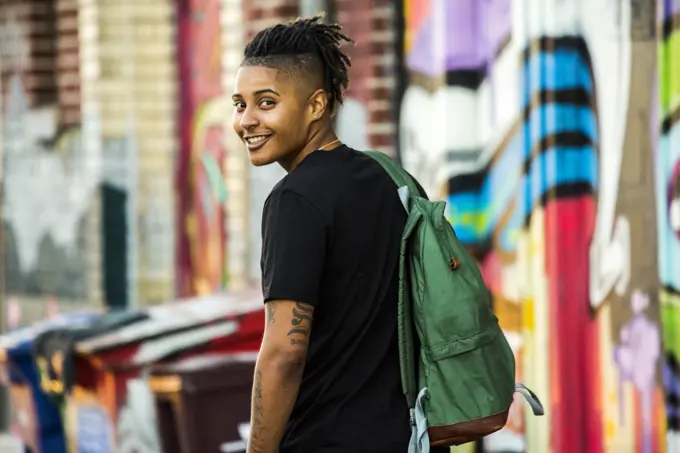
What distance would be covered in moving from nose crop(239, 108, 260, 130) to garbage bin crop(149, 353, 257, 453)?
2370mm

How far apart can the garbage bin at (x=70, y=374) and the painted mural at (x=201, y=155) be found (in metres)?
2.90

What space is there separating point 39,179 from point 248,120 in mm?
8295

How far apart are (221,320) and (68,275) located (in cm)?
507

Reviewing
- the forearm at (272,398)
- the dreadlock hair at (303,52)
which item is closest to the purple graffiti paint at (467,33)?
the dreadlock hair at (303,52)

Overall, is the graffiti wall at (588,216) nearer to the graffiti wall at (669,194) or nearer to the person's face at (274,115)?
the graffiti wall at (669,194)

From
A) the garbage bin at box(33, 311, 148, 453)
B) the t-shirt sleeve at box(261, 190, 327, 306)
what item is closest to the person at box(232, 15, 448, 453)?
the t-shirt sleeve at box(261, 190, 327, 306)

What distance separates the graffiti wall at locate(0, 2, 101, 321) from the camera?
1099 cm

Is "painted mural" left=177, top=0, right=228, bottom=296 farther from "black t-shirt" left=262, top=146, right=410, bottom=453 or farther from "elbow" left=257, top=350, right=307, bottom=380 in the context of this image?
"elbow" left=257, top=350, right=307, bottom=380

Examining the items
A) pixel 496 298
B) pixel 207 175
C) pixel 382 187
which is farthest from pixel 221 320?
pixel 207 175

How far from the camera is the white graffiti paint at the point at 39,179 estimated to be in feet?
36.4

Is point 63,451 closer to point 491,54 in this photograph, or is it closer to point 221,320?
point 221,320

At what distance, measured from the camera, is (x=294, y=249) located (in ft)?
11.0

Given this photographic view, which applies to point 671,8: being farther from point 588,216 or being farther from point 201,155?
point 201,155

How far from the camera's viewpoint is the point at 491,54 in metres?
6.58
